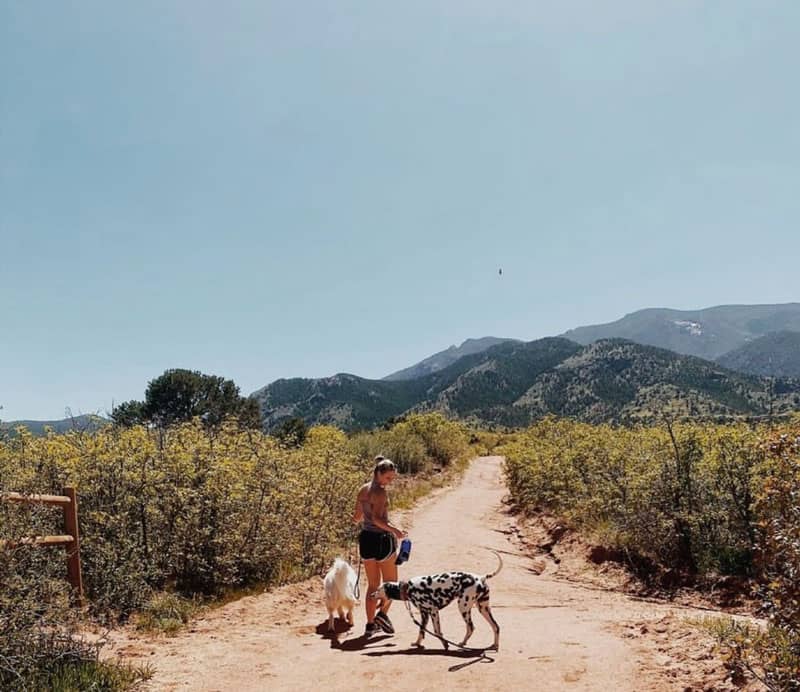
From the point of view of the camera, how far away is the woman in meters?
6.52

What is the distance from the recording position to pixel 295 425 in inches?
1718

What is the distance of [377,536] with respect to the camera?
263 inches

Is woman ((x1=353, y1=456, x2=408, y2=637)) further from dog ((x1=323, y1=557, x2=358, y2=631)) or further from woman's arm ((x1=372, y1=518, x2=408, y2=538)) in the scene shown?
dog ((x1=323, y1=557, x2=358, y2=631))

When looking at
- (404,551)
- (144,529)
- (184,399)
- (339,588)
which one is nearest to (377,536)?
(404,551)

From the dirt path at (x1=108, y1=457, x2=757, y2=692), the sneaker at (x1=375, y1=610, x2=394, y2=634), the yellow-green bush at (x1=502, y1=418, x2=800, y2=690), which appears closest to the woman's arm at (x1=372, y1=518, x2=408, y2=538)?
the sneaker at (x1=375, y1=610, x2=394, y2=634)

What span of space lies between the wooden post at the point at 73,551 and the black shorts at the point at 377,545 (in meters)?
3.44

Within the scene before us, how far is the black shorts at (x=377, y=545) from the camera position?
6672mm

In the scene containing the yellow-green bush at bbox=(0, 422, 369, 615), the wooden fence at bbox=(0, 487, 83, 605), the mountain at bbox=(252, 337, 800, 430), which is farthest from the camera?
the mountain at bbox=(252, 337, 800, 430)

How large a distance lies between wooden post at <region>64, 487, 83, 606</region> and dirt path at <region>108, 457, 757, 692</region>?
0.81 metres

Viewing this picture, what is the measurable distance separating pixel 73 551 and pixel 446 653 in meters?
4.58

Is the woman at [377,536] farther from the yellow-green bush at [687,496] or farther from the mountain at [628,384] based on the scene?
the mountain at [628,384]

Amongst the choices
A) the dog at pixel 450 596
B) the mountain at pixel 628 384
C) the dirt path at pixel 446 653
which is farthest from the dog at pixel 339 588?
the mountain at pixel 628 384

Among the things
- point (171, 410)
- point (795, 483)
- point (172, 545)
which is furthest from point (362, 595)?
point (171, 410)

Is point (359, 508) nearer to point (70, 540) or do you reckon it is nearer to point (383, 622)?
point (383, 622)
